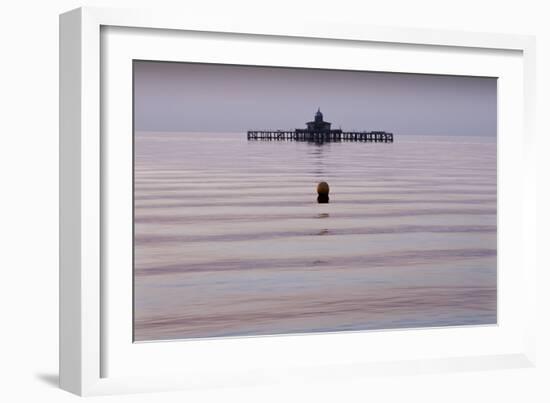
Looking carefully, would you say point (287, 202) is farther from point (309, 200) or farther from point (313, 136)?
point (313, 136)

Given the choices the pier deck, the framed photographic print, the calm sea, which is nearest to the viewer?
the framed photographic print

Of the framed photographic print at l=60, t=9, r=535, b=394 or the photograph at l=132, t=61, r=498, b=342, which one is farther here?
the photograph at l=132, t=61, r=498, b=342

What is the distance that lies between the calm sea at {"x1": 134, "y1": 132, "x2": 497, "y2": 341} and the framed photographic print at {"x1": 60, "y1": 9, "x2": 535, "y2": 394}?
0.01m

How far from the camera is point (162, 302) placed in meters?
8.25

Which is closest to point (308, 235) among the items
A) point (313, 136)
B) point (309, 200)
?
point (309, 200)

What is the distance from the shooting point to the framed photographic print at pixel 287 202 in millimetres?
8047

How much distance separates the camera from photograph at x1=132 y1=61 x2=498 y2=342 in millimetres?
8281

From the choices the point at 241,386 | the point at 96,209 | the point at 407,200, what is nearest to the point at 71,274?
the point at 96,209

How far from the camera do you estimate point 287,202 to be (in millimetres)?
8586

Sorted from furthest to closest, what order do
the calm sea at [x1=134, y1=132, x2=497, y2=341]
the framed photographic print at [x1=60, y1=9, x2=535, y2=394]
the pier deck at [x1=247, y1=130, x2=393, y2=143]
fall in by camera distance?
1. the pier deck at [x1=247, y1=130, x2=393, y2=143]
2. the calm sea at [x1=134, y1=132, x2=497, y2=341]
3. the framed photographic print at [x1=60, y1=9, x2=535, y2=394]

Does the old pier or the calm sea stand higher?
the old pier

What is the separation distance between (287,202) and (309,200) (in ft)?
0.53

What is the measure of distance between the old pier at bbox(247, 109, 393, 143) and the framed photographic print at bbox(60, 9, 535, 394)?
0.01 metres

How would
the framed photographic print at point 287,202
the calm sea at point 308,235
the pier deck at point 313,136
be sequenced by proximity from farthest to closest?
1. the pier deck at point 313,136
2. the calm sea at point 308,235
3. the framed photographic print at point 287,202
